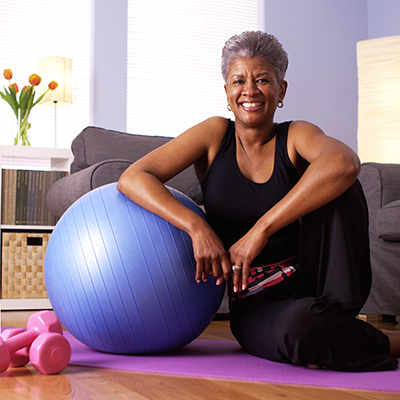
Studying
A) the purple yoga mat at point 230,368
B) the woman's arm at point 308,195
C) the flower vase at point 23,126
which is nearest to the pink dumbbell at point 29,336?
the purple yoga mat at point 230,368

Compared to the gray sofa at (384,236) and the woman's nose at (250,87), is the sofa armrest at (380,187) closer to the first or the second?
the gray sofa at (384,236)

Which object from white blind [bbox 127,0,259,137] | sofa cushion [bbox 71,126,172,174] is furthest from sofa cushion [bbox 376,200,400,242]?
white blind [bbox 127,0,259,137]

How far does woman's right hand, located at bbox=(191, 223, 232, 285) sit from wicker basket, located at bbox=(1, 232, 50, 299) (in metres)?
1.76

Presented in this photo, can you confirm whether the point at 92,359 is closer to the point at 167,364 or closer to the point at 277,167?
the point at 167,364

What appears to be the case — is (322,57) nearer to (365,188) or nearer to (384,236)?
(365,188)

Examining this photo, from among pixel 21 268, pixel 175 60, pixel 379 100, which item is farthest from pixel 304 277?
pixel 175 60

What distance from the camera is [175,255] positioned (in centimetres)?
148

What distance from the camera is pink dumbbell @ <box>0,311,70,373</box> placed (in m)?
1.34

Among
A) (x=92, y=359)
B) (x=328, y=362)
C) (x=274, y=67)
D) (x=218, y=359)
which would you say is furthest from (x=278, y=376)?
(x=274, y=67)

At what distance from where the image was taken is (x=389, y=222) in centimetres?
244

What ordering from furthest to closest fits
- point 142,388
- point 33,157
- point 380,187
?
point 33,157 → point 380,187 → point 142,388

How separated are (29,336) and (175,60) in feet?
11.6

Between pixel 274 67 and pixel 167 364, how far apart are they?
94 cm

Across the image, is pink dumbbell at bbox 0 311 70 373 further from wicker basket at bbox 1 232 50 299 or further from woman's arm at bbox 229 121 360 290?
wicker basket at bbox 1 232 50 299
